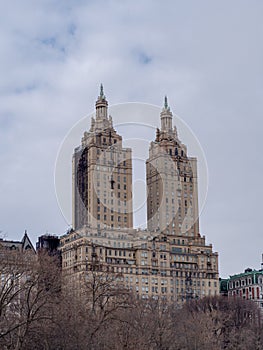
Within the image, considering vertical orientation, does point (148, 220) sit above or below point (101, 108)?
below

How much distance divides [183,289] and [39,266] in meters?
86.9

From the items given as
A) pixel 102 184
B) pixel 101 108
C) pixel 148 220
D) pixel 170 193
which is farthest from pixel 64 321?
pixel 101 108

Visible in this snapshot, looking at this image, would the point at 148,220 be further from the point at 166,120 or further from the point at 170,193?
the point at 166,120

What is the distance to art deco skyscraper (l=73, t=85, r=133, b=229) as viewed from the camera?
149500 millimetres

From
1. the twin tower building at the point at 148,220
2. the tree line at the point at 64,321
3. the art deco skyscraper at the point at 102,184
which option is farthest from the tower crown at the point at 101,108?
the tree line at the point at 64,321

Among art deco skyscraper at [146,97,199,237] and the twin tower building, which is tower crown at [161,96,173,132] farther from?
art deco skyscraper at [146,97,199,237]

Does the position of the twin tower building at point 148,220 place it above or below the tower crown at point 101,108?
below

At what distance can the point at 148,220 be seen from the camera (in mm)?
159750

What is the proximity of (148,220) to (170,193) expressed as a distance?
7.94m

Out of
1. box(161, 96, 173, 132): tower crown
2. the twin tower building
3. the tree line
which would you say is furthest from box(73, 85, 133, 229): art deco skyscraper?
the tree line

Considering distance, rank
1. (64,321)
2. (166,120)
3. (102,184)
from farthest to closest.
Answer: (166,120) → (102,184) → (64,321)

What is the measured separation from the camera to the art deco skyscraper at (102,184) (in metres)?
150

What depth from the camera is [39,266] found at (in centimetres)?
6053

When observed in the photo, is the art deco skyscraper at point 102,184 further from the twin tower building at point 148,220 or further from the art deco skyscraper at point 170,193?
the art deco skyscraper at point 170,193
